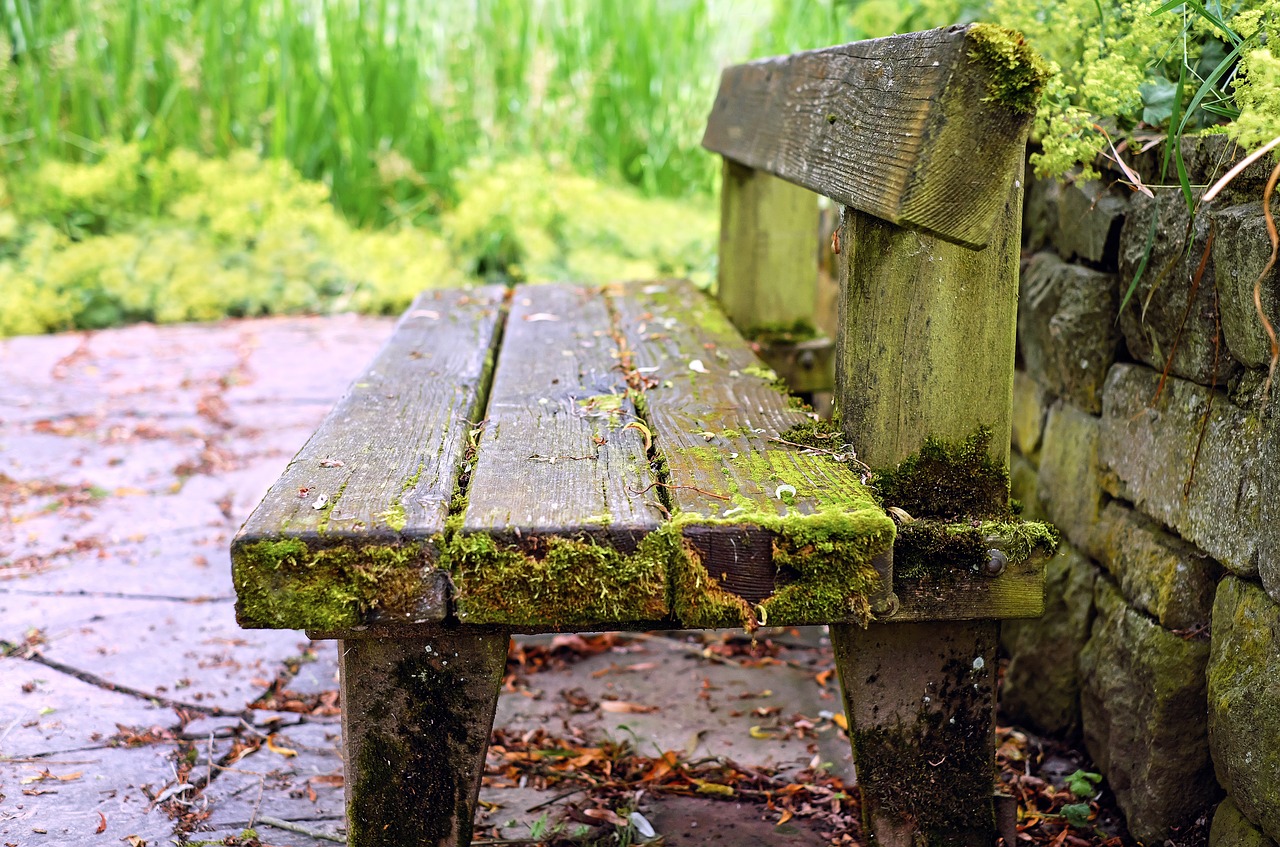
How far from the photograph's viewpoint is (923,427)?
157cm

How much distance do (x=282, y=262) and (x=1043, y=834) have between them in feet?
16.3

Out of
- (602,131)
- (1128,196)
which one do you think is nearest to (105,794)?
(1128,196)

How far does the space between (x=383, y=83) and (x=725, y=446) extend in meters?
5.22

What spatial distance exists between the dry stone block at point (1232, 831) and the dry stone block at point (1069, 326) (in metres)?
0.79

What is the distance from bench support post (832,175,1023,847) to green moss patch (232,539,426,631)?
621 mm

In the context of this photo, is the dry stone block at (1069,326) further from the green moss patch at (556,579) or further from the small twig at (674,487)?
the green moss patch at (556,579)

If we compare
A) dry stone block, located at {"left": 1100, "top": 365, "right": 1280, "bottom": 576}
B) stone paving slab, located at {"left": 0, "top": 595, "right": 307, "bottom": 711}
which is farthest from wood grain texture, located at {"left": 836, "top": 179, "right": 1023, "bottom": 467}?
stone paving slab, located at {"left": 0, "top": 595, "right": 307, "bottom": 711}

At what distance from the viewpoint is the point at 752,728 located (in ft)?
8.11

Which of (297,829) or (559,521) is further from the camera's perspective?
(297,829)

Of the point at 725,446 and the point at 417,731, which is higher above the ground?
the point at 725,446

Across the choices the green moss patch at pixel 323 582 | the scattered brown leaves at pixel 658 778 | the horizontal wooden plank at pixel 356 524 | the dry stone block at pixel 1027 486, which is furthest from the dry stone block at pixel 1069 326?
the green moss patch at pixel 323 582

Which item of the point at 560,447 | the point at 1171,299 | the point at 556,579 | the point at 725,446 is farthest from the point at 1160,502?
the point at 556,579

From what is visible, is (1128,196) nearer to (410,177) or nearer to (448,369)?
(448,369)

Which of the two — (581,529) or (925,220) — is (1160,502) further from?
(581,529)
